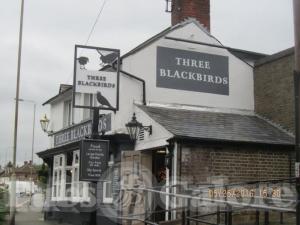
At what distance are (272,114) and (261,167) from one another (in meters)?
2.89

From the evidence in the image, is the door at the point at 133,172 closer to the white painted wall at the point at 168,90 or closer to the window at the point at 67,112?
the white painted wall at the point at 168,90

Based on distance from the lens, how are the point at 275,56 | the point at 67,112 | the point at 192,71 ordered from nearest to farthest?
the point at 275,56 → the point at 192,71 → the point at 67,112

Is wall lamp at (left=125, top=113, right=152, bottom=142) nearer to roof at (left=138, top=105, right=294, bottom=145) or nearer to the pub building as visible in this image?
the pub building

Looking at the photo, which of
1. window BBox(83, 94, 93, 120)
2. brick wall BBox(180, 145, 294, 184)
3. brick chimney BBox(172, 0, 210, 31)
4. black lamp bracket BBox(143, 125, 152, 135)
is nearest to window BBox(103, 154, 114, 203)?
black lamp bracket BBox(143, 125, 152, 135)

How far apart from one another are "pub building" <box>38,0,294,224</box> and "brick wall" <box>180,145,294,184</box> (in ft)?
0.09

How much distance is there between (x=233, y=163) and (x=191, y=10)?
647cm

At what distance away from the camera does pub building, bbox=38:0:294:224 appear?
14617 mm

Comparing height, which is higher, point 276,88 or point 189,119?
point 276,88

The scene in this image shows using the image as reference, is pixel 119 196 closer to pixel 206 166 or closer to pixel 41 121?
pixel 206 166

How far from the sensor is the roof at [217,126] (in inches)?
578

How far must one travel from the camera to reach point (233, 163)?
14.9 metres

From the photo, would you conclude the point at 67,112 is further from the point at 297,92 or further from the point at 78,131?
the point at 297,92

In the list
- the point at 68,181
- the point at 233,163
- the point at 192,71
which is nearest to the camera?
the point at 233,163

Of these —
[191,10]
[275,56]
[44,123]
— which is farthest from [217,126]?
[44,123]
